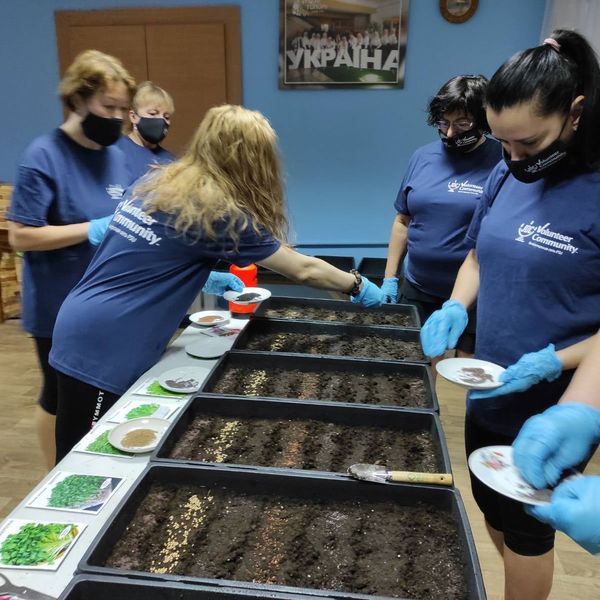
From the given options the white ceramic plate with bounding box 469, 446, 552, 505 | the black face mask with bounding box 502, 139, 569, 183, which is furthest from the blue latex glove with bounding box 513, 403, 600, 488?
the black face mask with bounding box 502, 139, 569, 183

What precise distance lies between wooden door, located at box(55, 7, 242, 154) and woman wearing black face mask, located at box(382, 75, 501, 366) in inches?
80.2

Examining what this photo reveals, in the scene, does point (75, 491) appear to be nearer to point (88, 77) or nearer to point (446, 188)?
point (88, 77)

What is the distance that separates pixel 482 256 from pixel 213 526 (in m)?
0.82

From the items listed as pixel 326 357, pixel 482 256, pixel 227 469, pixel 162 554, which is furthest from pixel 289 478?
pixel 482 256

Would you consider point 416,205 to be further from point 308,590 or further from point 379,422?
point 308,590

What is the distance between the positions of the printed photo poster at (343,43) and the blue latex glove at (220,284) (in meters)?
2.01

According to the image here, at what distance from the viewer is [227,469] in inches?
35.7

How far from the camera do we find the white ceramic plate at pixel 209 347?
4.83 feet

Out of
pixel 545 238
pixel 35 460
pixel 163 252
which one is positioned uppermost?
pixel 545 238

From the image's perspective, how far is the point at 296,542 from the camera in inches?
32.8

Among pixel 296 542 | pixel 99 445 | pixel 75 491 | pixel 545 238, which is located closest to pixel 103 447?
pixel 99 445

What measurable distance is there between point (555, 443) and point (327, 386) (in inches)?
24.4

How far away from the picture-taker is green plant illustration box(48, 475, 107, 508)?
2.90 ft

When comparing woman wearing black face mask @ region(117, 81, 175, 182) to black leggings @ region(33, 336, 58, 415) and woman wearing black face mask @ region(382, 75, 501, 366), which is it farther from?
woman wearing black face mask @ region(382, 75, 501, 366)
